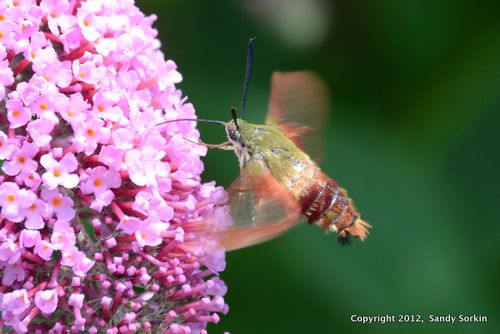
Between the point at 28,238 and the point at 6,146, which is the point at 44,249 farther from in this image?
the point at 6,146

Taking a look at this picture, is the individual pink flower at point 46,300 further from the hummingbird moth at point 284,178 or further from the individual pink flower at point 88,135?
the hummingbird moth at point 284,178

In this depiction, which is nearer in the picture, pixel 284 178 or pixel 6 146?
pixel 6 146

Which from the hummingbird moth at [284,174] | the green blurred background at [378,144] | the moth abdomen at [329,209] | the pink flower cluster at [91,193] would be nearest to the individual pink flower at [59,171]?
the pink flower cluster at [91,193]

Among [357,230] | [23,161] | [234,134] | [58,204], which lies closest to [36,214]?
[58,204]

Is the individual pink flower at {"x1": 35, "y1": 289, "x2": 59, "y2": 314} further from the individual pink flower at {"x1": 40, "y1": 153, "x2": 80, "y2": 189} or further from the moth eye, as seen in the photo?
the moth eye

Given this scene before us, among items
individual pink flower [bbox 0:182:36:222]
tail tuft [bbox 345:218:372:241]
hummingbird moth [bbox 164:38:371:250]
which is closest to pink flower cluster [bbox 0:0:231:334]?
individual pink flower [bbox 0:182:36:222]

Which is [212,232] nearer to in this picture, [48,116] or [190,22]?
[48,116]

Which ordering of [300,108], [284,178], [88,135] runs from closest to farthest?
[88,135] → [284,178] → [300,108]
